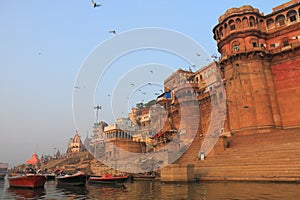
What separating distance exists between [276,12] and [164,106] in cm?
2545

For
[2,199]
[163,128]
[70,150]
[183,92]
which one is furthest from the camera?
[70,150]

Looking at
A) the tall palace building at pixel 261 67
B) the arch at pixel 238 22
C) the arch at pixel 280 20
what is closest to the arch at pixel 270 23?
the tall palace building at pixel 261 67

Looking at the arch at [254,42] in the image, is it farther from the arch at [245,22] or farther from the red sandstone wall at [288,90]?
the red sandstone wall at [288,90]

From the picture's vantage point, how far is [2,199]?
18562 millimetres

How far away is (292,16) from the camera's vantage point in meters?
30.3

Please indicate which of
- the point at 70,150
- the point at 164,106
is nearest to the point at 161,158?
the point at 164,106

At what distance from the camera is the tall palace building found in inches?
1064

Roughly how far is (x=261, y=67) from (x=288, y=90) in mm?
3971

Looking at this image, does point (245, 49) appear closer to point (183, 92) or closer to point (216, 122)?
point (216, 122)

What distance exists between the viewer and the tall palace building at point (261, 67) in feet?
88.6

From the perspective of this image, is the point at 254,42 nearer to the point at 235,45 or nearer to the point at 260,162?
the point at 235,45

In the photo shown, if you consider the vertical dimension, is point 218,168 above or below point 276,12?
below

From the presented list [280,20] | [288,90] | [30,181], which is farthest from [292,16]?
[30,181]

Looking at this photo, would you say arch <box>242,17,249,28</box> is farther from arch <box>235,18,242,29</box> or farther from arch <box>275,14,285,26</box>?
arch <box>275,14,285,26</box>
